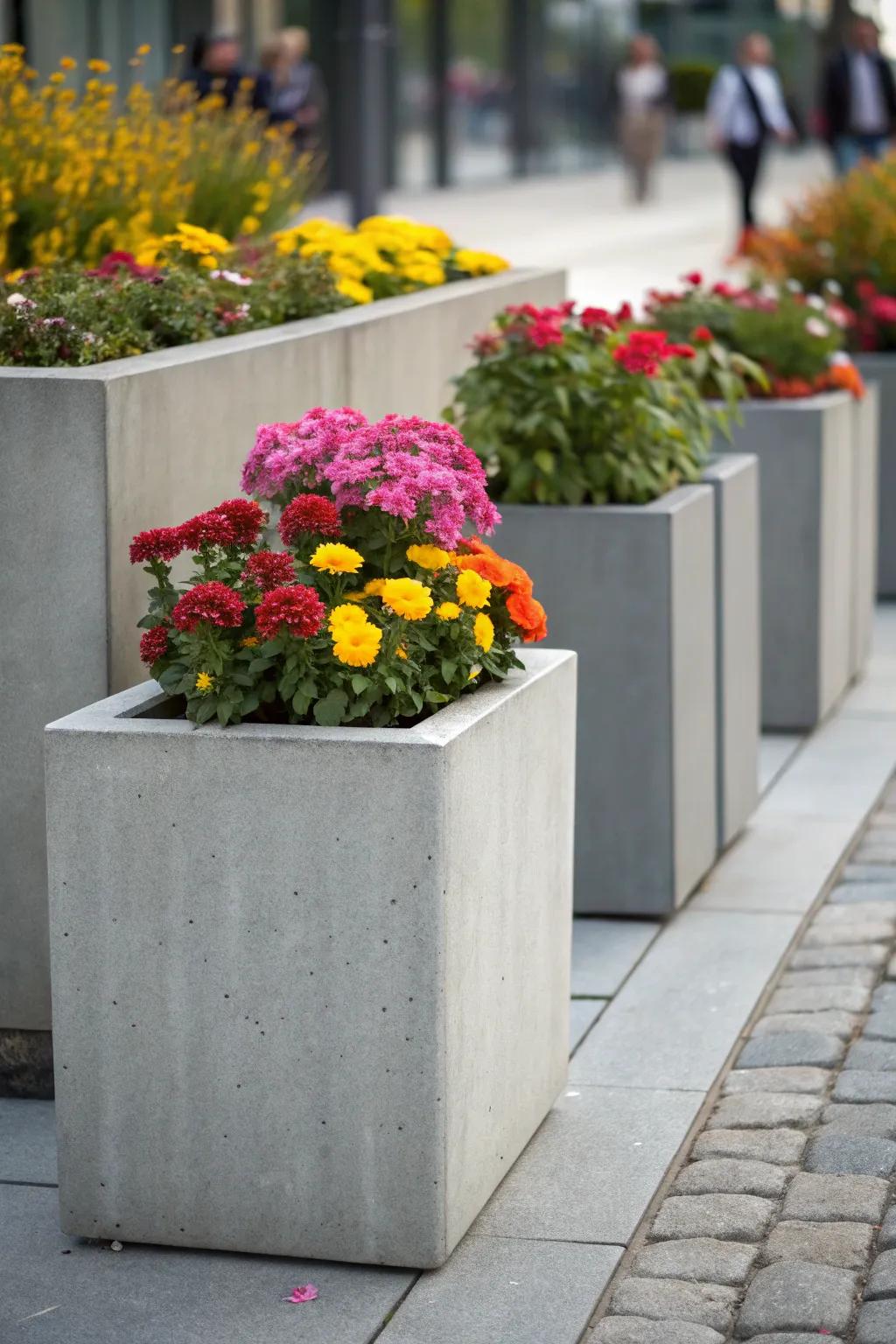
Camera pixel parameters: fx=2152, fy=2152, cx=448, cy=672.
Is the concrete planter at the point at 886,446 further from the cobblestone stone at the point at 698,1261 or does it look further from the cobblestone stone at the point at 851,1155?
the cobblestone stone at the point at 698,1261

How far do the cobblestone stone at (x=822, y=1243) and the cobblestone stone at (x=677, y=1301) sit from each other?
0.15 meters

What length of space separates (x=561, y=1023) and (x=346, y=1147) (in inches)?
29.9

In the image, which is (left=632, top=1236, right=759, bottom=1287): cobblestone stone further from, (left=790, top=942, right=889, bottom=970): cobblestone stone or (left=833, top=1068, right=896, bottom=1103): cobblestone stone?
(left=790, top=942, right=889, bottom=970): cobblestone stone

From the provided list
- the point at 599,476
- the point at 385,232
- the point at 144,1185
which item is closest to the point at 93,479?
the point at 144,1185

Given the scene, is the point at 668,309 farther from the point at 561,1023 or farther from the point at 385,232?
the point at 561,1023

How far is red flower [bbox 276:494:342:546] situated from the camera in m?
3.75

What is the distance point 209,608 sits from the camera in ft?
11.6

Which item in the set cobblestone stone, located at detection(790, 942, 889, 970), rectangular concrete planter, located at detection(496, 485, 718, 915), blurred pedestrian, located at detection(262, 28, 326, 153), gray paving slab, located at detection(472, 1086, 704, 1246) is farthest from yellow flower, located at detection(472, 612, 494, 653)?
blurred pedestrian, located at detection(262, 28, 326, 153)

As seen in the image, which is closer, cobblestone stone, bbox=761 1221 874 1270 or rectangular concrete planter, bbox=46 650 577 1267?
rectangular concrete planter, bbox=46 650 577 1267

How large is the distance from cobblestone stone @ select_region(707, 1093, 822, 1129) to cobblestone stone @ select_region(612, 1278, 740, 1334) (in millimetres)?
698

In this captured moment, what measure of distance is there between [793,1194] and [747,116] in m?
19.9

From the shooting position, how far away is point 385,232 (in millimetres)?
7105

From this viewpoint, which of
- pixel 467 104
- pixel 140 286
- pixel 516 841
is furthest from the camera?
pixel 467 104

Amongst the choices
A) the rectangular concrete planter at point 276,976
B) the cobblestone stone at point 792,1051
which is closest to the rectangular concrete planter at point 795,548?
the cobblestone stone at point 792,1051
